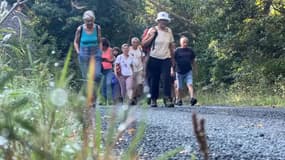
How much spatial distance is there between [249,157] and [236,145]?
0.74m

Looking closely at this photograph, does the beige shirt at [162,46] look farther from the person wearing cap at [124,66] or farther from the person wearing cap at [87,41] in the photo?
the person wearing cap at [124,66]

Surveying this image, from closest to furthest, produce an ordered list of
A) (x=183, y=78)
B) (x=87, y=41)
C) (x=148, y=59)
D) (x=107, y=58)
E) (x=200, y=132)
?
(x=200, y=132) < (x=87, y=41) < (x=148, y=59) < (x=107, y=58) < (x=183, y=78)

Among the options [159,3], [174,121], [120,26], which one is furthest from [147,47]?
[159,3]

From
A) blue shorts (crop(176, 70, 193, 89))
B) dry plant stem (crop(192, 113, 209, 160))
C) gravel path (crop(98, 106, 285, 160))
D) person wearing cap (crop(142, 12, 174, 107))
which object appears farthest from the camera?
blue shorts (crop(176, 70, 193, 89))

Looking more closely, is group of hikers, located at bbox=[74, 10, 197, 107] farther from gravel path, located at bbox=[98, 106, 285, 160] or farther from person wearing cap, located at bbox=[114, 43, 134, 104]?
gravel path, located at bbox=[98, 106, 285, 160]

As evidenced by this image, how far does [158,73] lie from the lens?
12.2 metres

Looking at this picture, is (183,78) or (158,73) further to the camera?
(183,78)

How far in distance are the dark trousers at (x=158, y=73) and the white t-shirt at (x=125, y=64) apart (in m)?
1.92

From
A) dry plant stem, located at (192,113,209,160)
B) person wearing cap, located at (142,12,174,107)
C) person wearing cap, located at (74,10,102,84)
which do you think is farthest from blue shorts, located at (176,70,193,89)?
dry plant stem, located at (192,113,209,160)

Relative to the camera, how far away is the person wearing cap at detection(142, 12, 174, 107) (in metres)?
12.1

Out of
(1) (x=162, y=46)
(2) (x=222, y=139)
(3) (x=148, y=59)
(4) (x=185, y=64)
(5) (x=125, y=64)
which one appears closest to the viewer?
(2) (x=222, y=139)

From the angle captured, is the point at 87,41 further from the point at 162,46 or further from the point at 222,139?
the point at 222,139

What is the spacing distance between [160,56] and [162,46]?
0.17 metres

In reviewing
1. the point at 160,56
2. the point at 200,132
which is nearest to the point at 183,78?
the point at 160,56
